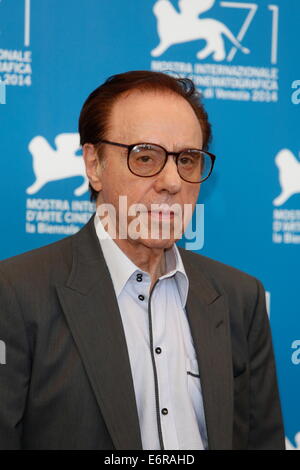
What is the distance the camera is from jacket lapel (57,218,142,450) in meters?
1.43

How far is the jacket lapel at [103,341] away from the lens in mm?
1426

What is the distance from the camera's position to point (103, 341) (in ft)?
4.89

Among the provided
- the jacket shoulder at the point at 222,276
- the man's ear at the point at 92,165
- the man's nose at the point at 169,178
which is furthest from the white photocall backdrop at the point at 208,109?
the man's nose at the point at 169,178

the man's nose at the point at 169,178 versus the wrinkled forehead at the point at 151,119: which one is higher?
the wrinkled forehead at the point at 151,119

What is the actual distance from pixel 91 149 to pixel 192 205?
37cm

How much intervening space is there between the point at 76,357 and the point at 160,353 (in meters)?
0.26

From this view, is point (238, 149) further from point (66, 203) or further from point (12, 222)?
point (12, 222)

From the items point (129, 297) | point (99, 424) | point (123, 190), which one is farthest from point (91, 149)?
point (99, 424)

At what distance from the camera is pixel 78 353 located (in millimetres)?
1472

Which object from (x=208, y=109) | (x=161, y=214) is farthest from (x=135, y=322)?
(x=208, y=109)

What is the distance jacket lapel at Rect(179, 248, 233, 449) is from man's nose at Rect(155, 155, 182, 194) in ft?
1.23

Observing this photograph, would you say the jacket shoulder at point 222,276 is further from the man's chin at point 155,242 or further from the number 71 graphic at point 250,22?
the number 71 graphic at point 250,22

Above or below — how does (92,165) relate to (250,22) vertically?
below

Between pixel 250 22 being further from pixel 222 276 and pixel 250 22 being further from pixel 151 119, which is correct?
pixel 222 276
